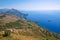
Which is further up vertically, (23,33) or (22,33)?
(22,33)

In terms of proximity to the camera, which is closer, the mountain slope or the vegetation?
the vegetation

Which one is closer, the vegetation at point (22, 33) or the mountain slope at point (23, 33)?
the vegetation at point (22, 33)

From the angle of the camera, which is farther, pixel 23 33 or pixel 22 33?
pixel 23 33
